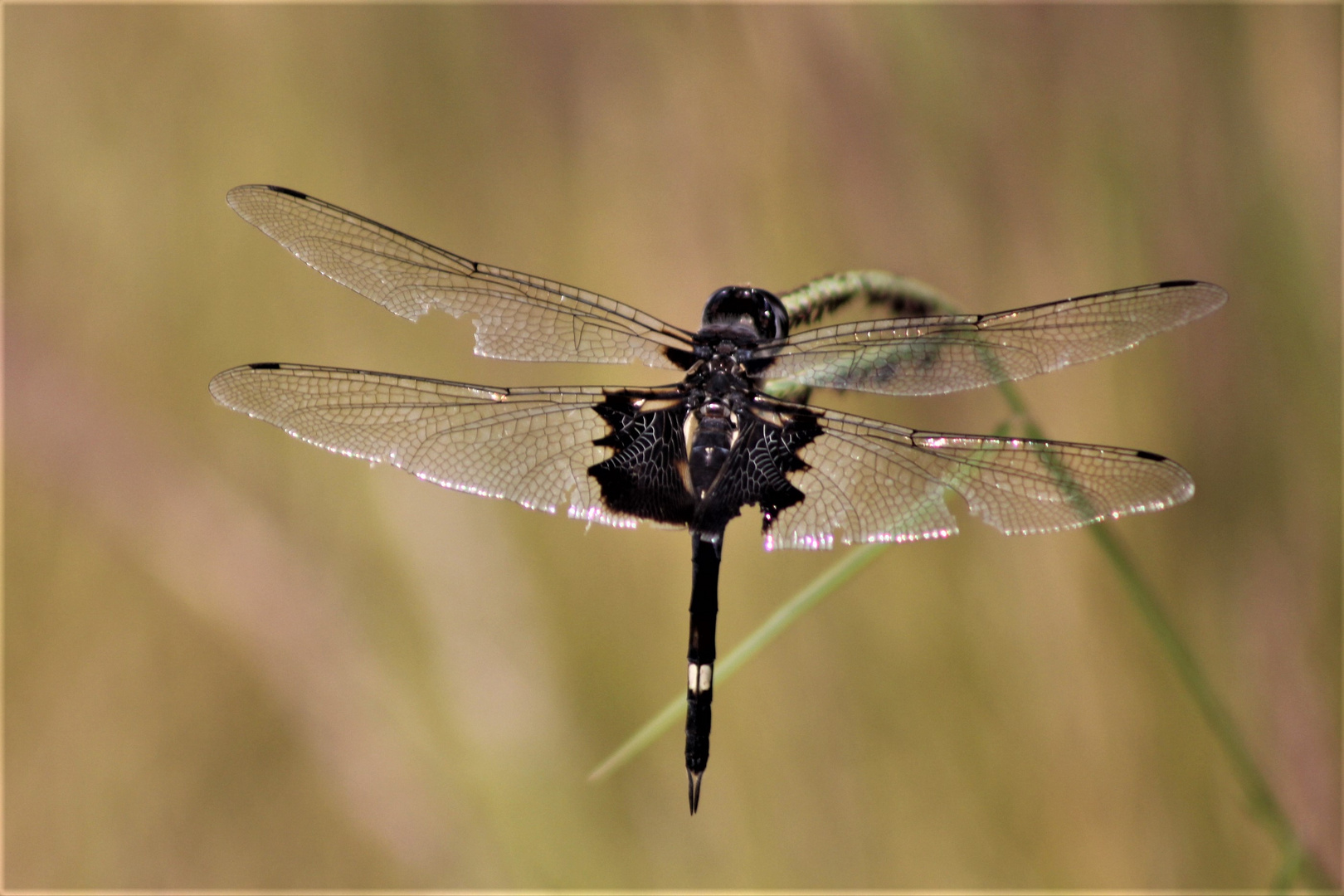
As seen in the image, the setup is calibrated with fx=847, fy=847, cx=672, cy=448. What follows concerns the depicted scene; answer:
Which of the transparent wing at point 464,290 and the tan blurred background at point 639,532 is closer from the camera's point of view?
the transparent wing at point 464,290

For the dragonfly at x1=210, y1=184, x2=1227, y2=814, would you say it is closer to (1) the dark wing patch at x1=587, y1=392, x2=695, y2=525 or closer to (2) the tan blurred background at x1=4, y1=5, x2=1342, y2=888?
(1) the dark wing patch at x1=587, y1=392, x2=695, y2=525

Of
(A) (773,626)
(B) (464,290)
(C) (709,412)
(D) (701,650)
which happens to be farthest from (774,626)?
(B) (464,290)

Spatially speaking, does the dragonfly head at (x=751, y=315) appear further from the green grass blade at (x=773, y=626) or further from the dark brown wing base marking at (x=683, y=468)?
the green grass blade at (x=773, y=626)

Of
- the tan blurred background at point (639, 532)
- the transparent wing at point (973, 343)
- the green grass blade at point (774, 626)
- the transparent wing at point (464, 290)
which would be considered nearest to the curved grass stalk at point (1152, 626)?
the green grass blade at point (774, 626)

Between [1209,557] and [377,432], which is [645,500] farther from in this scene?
[1209,557]

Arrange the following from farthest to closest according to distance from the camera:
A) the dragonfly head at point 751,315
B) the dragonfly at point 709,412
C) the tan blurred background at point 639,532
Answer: the tan blurred background at point 639,532 → the dragonfly head at point 751,315 → the dragonfly at point 709,412

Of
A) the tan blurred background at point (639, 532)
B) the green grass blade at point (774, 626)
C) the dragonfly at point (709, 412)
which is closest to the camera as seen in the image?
the green grass blade at point (774, 626)

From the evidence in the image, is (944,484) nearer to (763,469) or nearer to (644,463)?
(763,469)
